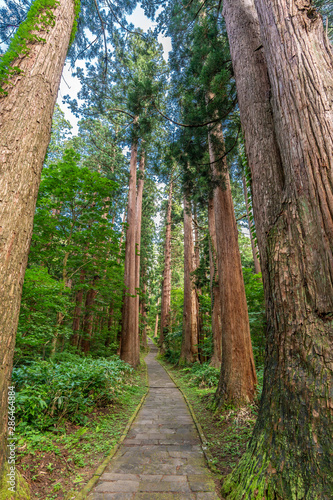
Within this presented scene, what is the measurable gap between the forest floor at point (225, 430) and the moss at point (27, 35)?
16.0 ft

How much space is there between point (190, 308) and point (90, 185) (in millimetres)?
7693

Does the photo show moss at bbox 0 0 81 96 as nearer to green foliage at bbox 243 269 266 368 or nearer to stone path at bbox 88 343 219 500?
stone path at bbox 88 343 219 500

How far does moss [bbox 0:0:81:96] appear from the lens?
Result: 7.97 feet

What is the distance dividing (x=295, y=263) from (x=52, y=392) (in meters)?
3.92

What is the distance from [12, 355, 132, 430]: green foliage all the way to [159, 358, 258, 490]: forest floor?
83.5 inches

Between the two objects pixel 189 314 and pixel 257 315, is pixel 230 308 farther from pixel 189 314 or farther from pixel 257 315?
pixel 189 314

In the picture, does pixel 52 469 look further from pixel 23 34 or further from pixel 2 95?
pixel 23 34

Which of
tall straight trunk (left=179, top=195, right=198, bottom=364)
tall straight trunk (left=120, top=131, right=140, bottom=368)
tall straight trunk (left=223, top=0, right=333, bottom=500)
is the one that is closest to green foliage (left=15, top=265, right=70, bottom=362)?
tall straight trunk (left=223, top=0, right=333, bottom=500)

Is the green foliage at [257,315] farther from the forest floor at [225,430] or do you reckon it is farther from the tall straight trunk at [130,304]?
the tall straight trunk at [130,304]

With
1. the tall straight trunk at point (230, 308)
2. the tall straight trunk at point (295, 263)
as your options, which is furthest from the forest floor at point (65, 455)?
the tall straight trunk at point (230, 308)

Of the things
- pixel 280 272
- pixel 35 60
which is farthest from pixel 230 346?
pixel 35 60

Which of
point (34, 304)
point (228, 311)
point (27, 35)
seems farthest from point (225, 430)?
point (27, 35)

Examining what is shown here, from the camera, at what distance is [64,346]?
979 cm

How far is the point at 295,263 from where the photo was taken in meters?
2.02
